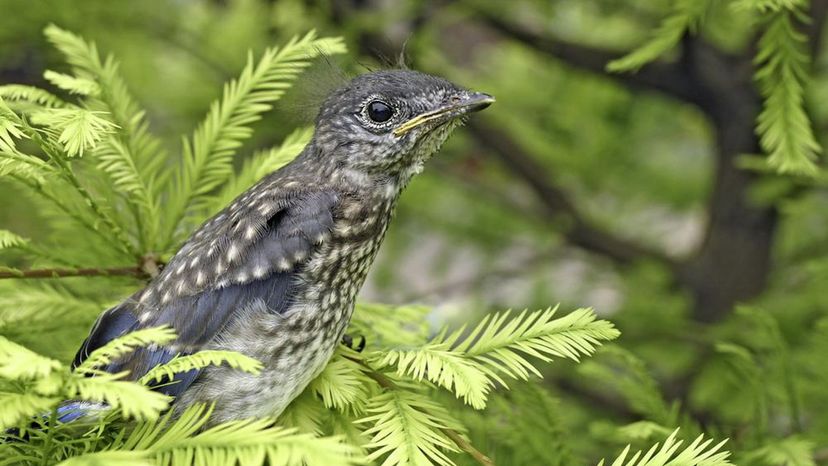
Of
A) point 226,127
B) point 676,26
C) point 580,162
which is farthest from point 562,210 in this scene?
point 226,127

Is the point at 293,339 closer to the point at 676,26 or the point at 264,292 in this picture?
the point at 264,292

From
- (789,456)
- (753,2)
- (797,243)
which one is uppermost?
(753,2)

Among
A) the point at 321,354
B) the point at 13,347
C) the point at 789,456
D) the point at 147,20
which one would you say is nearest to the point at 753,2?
the point at 789,456

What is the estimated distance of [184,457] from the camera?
1.47 m

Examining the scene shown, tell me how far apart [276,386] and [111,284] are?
57 cm

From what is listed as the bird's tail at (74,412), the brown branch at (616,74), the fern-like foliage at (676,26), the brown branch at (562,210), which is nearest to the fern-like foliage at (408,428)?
the bird's tail at (74,412)

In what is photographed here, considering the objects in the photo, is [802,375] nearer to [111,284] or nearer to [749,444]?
[749,444]

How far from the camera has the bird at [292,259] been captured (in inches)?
72.9

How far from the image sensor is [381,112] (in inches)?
80.7

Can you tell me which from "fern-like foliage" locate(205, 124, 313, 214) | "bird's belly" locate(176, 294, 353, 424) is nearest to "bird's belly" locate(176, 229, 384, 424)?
"bird's belly" locate(176, 294, 353, 424)

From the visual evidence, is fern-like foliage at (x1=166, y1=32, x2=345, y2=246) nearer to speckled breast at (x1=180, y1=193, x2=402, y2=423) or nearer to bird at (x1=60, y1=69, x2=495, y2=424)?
bird at (x1=60, y1=69, x2=495, y2=424)

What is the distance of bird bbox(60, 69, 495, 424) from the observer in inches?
72.9

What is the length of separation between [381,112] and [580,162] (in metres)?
2.30

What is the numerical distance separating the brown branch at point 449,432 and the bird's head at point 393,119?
1.44 ft
